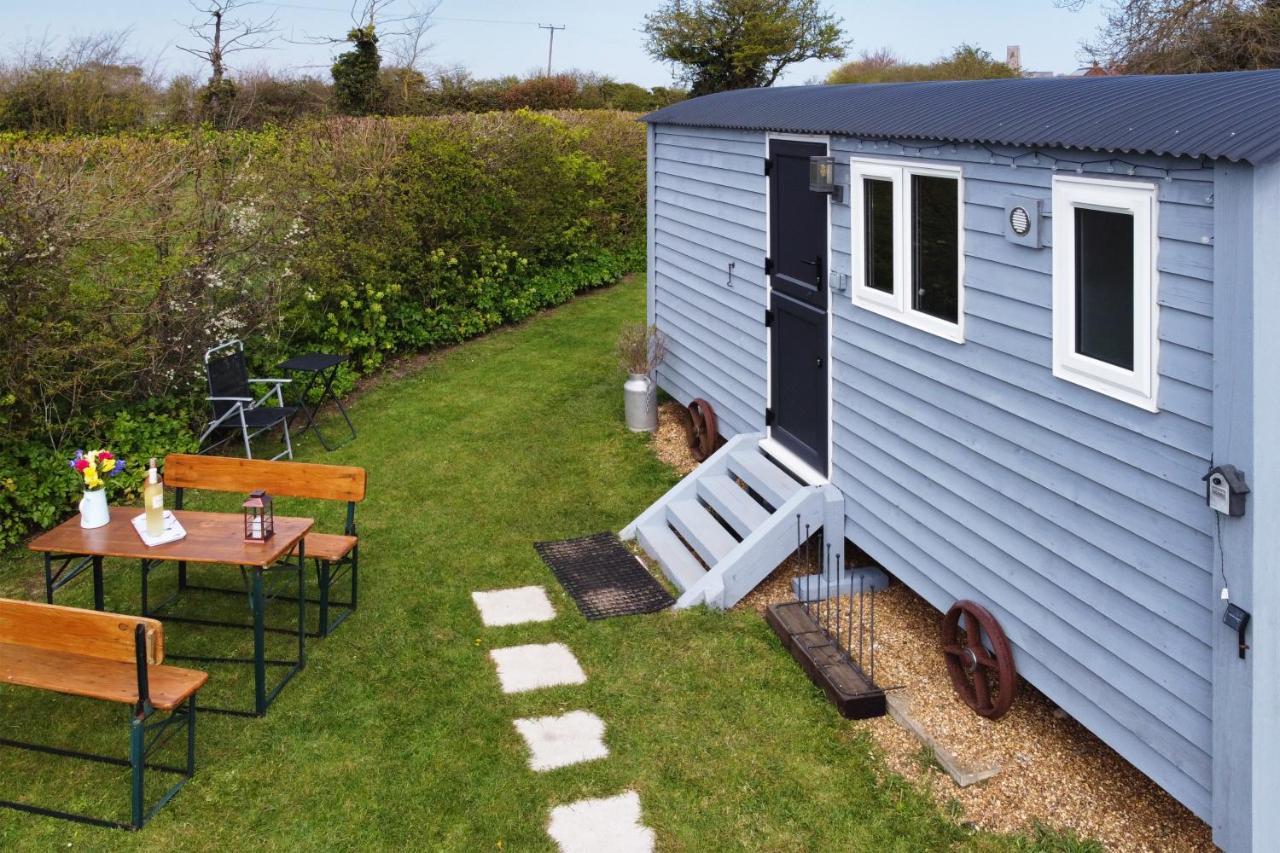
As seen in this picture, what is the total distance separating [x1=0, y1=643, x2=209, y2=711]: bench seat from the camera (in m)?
4.46

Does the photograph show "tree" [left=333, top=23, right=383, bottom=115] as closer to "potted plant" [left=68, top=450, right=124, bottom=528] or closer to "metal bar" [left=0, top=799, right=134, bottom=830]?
"potted plant" [left=68, top=450, right=124, bottom=528]

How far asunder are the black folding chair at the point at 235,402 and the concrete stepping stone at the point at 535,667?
3552mm

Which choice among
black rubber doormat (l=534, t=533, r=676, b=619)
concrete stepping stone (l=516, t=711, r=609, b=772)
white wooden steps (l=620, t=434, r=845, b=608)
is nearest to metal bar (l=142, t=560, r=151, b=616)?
black rubber doormat (l=534, t=533, r=676, b=619)

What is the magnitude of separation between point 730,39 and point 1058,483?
36191mm

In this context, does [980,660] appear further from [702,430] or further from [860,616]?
[702,430]

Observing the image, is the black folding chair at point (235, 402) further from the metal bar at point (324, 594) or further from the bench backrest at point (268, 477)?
the metal bar at point (324, 594)

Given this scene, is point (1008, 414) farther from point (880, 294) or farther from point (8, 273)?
point (8, 273)

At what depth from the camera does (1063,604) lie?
14.9 ft

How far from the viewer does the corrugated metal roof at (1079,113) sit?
11.7 feet

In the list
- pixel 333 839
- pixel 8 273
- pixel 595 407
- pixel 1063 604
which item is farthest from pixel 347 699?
pixel 595 407

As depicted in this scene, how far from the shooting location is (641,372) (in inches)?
389

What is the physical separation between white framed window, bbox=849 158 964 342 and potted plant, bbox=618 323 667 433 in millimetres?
3665

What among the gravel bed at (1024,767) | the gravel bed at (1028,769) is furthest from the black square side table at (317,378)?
the gravel bed at (1028,769)

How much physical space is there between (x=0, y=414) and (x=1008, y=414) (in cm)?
604
